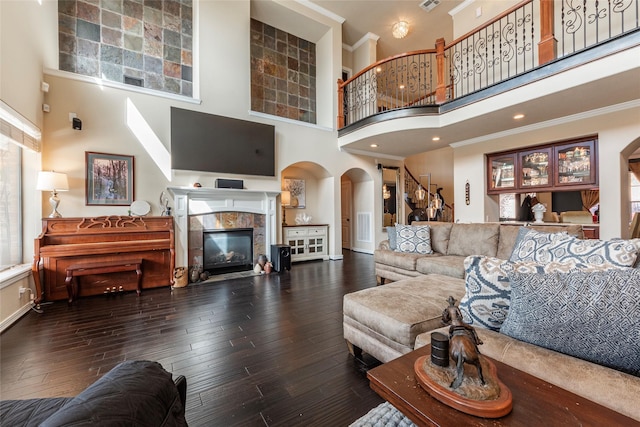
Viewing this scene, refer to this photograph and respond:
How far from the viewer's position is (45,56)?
3537 millimetres

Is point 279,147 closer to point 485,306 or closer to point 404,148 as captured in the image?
point 404,148

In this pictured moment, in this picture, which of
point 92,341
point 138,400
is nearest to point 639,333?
point 138,400

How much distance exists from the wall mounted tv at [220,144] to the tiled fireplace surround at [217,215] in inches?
16.6

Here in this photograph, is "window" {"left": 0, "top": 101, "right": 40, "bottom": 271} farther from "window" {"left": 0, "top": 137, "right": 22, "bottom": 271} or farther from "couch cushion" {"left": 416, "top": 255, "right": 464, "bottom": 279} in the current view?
"couch cushion" {"left": 416, "top": 255, "right": 464, "bottom": 279}

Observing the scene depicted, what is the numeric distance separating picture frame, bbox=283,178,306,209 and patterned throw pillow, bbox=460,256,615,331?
5392 millimetres

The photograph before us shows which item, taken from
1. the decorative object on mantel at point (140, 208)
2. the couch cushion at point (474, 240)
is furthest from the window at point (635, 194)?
the decorative object on mantel at point (140, 208)

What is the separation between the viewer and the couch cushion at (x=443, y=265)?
328cm

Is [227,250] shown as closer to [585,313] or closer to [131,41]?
[131,41]

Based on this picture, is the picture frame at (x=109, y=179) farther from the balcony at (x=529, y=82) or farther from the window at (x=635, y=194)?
the window at (x=635, y=194)

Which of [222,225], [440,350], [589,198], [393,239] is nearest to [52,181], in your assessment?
[222,225]

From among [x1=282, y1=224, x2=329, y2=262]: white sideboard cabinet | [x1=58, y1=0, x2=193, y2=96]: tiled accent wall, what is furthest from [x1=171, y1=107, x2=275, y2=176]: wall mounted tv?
[x1=282, y1=224, x2=329, y2=262]: white sideboard cabinet

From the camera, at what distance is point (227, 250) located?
486cm

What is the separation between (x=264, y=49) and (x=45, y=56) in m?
3.76

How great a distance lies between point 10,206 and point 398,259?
4.96 m
